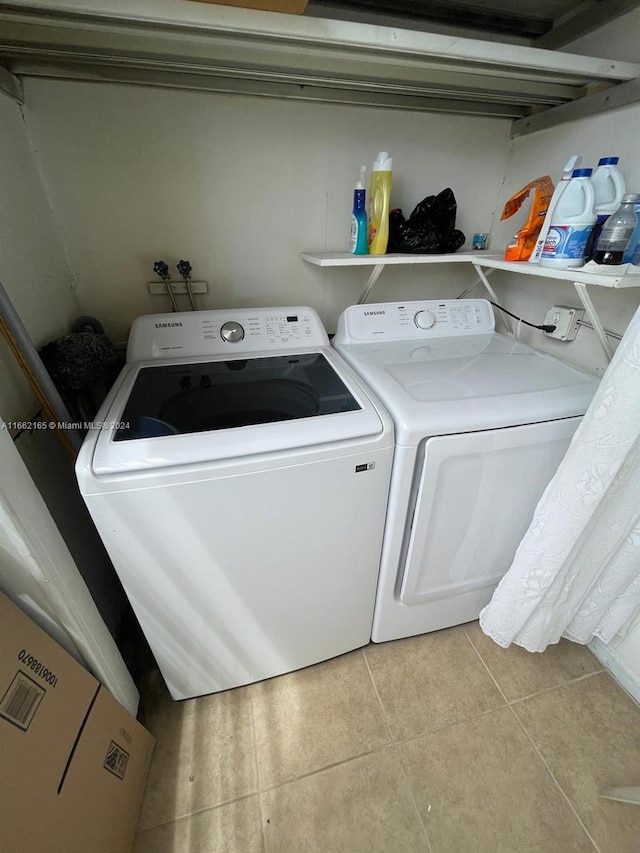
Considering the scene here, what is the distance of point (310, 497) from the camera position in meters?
1.01

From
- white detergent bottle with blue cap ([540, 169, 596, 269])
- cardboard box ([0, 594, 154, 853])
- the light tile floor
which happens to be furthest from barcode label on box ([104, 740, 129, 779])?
white detergent bottle with blue cap ([540, 169, 596, 269])

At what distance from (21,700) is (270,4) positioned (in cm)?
165

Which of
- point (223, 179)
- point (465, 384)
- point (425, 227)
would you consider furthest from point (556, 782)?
point (223, 179)

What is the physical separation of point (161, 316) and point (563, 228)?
1.47m

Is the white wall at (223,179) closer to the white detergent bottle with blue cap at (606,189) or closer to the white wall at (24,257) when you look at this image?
the white wall at (24,257)

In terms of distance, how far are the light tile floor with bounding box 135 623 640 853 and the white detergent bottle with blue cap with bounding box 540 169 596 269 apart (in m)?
1.60

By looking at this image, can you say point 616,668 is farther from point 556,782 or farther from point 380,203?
point 380,203

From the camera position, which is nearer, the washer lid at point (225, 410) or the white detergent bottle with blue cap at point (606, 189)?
the washer lid at point (225, 410)

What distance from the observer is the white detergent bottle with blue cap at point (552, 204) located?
1.15 m

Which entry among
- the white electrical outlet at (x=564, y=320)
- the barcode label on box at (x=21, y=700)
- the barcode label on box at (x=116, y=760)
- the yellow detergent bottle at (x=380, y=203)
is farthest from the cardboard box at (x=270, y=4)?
the barcode label on box at (x=116, y=760)

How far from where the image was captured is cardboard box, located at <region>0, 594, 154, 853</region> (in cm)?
71

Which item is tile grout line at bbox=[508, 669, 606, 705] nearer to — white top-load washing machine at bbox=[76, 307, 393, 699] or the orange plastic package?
white top-load washing machine at bbox=[76, 307, 393, 699]

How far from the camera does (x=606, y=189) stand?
3.77 ft

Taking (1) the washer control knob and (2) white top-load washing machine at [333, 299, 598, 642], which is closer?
(2) white top-load washing machine at [333, 299, 598, 642]
